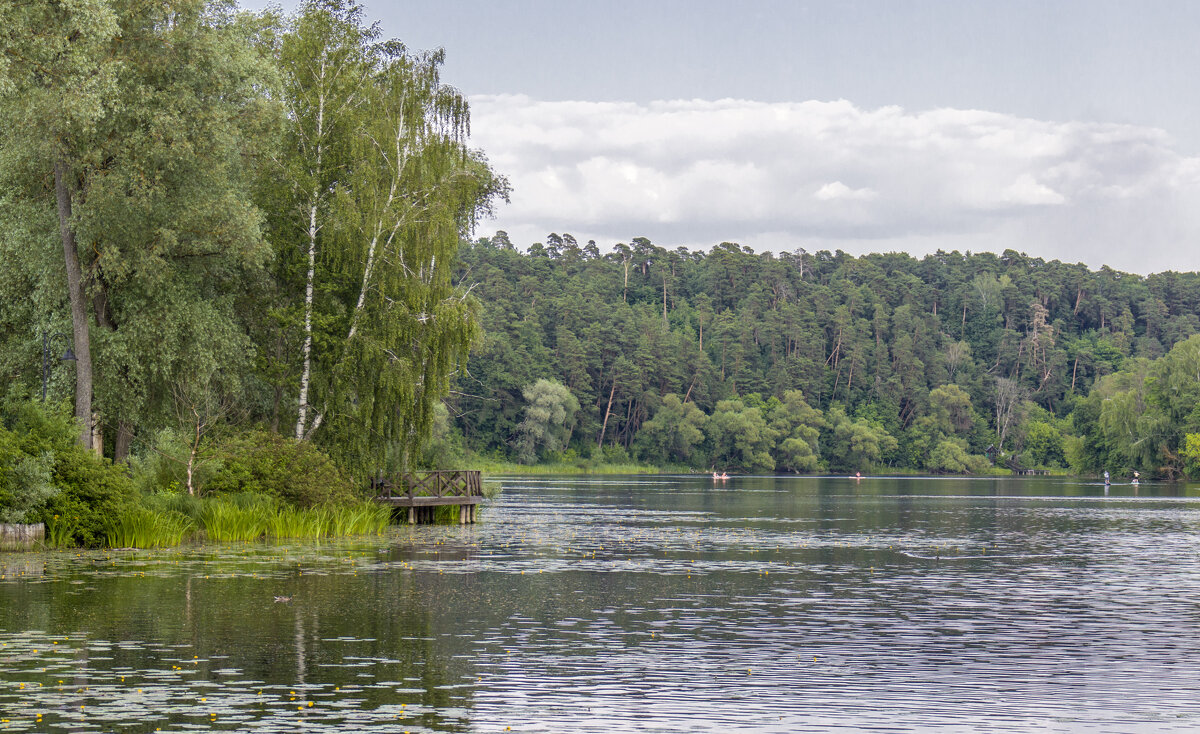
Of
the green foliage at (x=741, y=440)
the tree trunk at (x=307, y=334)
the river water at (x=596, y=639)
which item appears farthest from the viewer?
the green foliage at (x=741, y=440)

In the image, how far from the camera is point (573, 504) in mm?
63156

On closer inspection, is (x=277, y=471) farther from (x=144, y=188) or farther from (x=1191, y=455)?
(x=1191, y=455)

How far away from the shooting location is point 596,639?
17656mm

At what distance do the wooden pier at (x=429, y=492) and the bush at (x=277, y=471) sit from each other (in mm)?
4404

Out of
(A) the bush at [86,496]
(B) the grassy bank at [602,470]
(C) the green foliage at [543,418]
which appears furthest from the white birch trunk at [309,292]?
(C) the green foliage at [543,418]

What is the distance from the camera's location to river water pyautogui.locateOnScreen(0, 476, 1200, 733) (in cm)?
1249

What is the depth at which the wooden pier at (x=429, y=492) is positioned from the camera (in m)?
43.0

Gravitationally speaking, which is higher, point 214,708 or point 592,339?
point 592,339

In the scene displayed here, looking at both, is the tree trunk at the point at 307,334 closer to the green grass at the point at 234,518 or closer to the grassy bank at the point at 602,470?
the green grass at the point at 234,518

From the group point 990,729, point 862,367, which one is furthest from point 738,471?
point 990,729

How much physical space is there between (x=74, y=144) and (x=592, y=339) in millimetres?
130033

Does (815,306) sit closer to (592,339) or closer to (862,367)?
(862,367)

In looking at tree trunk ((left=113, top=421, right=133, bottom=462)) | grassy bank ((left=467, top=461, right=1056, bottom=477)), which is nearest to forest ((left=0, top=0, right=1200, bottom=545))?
tree trunk ((left=113, top=421, right=133, bottom=462))

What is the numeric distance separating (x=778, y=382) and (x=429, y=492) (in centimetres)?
13119
